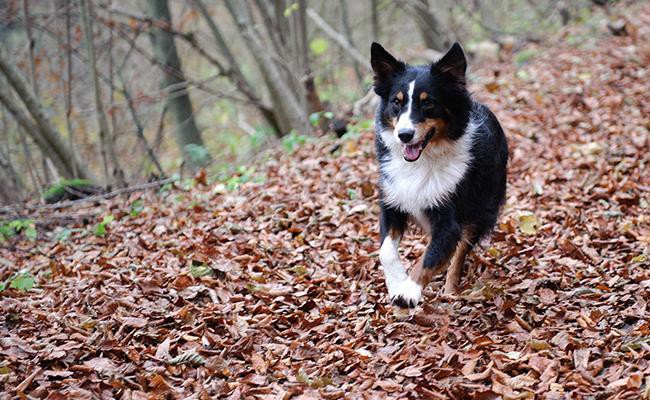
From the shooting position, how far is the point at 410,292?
14.6 ft

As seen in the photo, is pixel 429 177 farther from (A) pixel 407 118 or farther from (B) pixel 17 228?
(B) pixel 17 228

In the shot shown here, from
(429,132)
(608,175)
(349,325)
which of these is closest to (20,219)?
(349,325)

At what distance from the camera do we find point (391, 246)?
4.74 meters

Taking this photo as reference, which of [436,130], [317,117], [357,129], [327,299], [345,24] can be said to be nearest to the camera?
[436,130]

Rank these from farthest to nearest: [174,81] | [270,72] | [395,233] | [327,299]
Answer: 1. [174,81]
2. [270,72]
3. [327,299]
4. [395,233]

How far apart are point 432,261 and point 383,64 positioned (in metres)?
1.51

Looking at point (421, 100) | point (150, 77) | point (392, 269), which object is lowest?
point (392, 269)

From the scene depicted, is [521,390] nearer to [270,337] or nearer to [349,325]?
[349,325]

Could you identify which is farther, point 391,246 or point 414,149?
point 391,246

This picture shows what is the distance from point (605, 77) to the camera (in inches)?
404

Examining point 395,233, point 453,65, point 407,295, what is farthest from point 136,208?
point 453,65

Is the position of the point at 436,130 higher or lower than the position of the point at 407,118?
lower

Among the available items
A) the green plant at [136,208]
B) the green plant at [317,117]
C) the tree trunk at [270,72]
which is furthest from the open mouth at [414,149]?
the tree trunk at [270,72]

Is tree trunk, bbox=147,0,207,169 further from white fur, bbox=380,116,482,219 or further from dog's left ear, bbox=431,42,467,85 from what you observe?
dog's left ear, bbox=431,42,467,85
